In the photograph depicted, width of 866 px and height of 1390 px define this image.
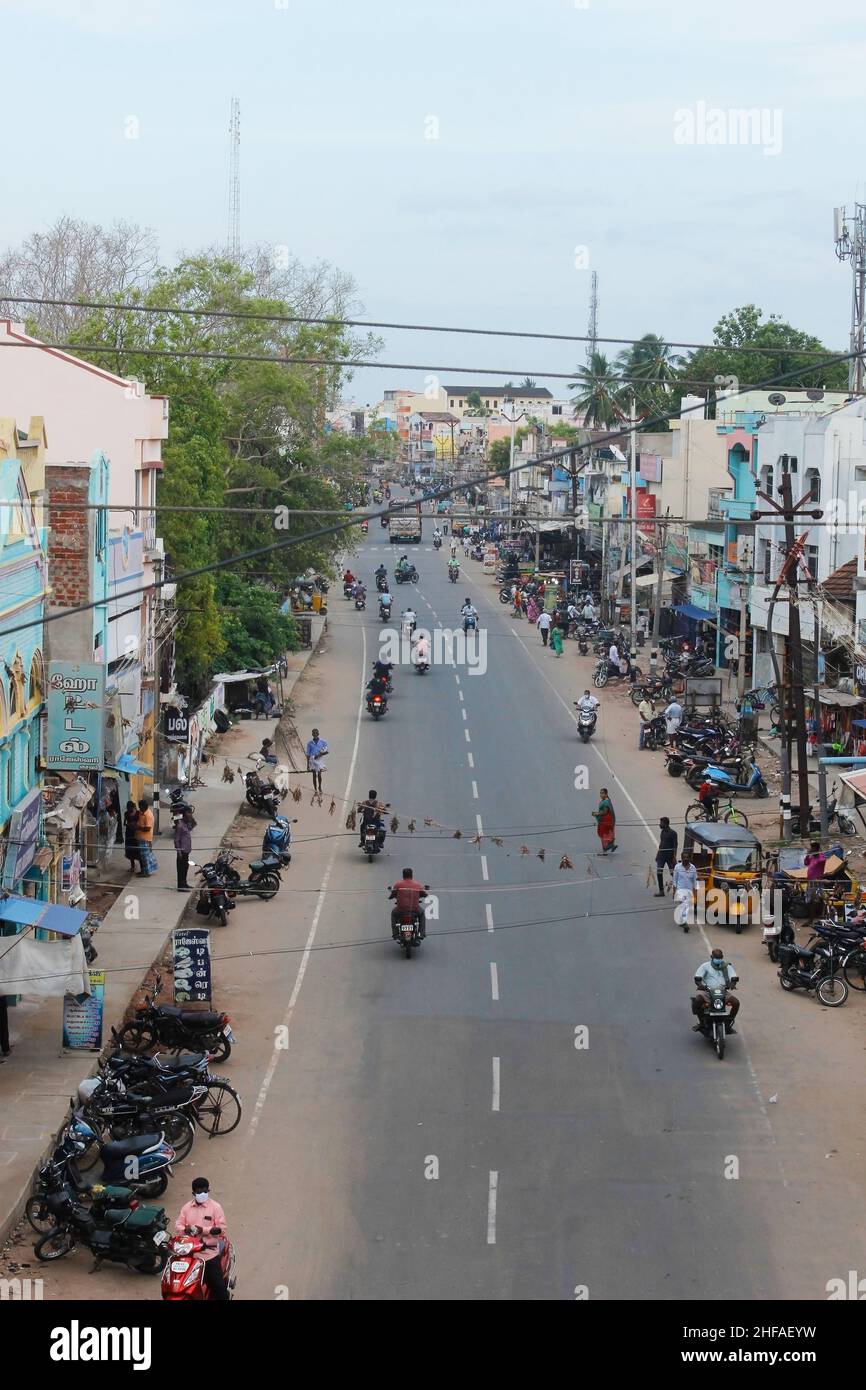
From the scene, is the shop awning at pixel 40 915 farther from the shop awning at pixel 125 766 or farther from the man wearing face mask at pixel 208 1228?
the shop awning at pixel 125 766

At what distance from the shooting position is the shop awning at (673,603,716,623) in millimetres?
56688

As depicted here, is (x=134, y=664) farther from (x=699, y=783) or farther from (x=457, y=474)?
(x=457, y=474)

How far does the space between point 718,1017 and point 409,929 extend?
5.50 meters

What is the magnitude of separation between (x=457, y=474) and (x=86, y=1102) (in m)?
157

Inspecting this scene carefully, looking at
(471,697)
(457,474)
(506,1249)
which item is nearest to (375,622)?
(471,697)

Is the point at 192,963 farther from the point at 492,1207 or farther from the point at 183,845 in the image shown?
the point at 492,1207

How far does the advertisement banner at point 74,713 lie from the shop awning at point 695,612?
1373 inches

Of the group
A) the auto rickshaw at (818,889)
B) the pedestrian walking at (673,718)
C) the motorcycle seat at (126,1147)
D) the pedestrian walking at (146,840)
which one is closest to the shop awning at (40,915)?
the motorcycle seat at (126,1147)

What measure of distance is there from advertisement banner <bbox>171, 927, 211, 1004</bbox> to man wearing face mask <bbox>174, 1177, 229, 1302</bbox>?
784 cm

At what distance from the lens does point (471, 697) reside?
4872cm

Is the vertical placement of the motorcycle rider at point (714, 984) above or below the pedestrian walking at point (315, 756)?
below

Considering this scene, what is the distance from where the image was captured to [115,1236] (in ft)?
48.3

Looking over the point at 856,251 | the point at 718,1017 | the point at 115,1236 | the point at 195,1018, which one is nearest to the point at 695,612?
the point at 856,251

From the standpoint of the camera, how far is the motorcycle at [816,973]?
22938mm
